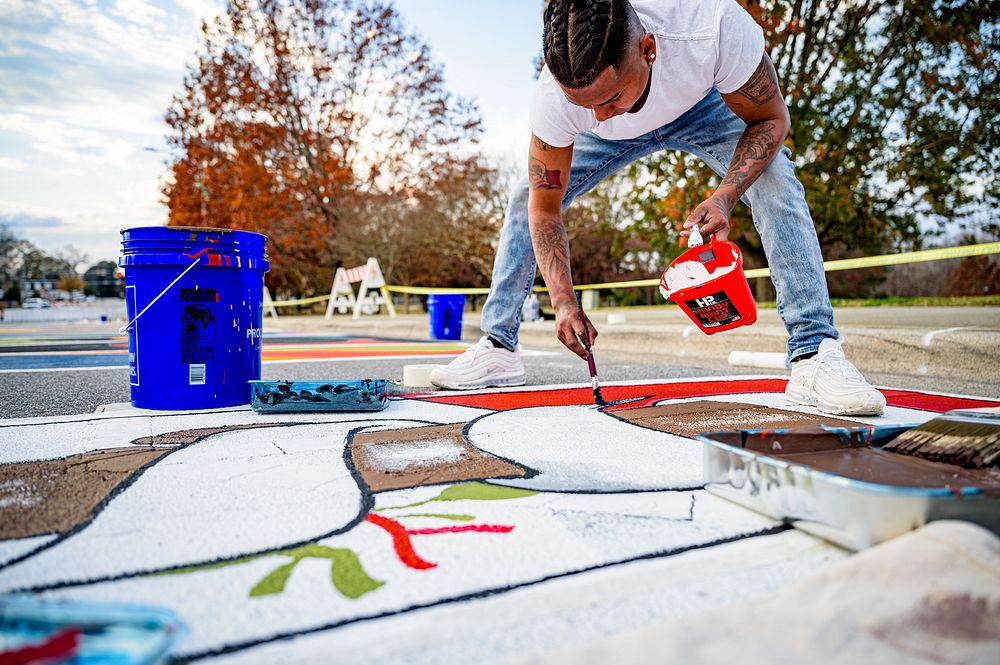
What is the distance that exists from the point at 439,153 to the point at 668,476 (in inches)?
610

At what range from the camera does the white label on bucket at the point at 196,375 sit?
206cm

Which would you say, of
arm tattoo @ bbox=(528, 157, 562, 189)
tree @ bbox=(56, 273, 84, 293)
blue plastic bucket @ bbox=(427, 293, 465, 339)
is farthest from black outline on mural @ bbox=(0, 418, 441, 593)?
tree @ bbox=(56, 273, 84, 293)

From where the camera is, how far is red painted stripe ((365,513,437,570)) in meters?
0.83

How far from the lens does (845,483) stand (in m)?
0.82

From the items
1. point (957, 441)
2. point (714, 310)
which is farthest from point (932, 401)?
point (957, 441)

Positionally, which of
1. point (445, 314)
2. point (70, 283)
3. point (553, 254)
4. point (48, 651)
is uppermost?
point (70, 283)

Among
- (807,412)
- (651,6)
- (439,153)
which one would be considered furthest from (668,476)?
(439,153)

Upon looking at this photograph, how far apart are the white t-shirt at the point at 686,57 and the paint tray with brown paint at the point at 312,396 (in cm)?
107

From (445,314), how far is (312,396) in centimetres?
549

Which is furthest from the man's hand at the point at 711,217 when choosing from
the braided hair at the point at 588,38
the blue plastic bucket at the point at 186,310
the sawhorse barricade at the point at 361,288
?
the sawhorse barricade at the point at 361,288

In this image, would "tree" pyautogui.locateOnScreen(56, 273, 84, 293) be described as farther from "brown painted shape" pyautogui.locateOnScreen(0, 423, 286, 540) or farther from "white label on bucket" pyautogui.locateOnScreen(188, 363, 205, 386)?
"brown painted shape" pyautogui.locateOnScreen(0, 423, 286, 540)

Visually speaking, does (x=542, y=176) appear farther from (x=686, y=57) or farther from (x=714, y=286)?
(x=714, y=286)

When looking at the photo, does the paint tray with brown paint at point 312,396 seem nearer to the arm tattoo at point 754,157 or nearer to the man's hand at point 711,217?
the man's hand at point 711,217

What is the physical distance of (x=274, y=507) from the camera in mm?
1057
